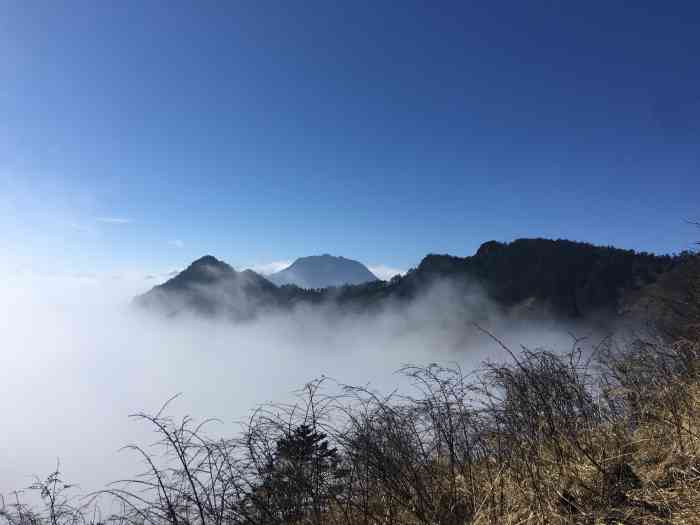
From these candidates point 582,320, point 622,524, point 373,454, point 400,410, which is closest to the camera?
point 622,524

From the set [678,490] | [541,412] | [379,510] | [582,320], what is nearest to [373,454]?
[379,510]

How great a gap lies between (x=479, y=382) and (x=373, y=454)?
2.02 meters

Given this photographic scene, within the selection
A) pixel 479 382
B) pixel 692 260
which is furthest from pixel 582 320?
pixel 479 382

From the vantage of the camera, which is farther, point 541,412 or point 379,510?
point 541,412

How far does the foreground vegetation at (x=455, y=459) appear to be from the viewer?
3168 millimetres

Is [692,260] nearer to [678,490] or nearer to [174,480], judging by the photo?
[678,490]

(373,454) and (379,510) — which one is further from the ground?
(373,454)

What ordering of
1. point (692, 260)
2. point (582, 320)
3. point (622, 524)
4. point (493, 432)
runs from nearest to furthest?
point (622, 524) < point (493, 432) < point (692, 260) < point (582, 320)

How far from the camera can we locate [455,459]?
435 cm

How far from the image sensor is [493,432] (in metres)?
4.29

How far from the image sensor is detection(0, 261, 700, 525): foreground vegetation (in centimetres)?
317

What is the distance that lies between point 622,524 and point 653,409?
187 centimetres

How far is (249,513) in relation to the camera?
3783mm

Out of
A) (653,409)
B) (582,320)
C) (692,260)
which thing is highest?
(692,260)
